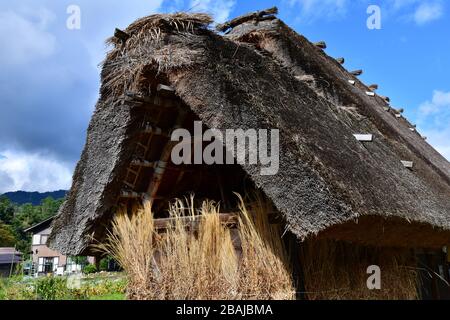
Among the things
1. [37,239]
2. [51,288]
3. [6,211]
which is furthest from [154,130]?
[6,211]

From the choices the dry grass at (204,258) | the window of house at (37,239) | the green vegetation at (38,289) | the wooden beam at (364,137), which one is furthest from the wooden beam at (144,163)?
the window of house at (37,239)

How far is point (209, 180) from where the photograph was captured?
5.24 m

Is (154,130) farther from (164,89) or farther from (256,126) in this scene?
(256,126)

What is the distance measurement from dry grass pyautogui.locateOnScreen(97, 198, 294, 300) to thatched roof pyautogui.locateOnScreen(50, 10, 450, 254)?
54cm

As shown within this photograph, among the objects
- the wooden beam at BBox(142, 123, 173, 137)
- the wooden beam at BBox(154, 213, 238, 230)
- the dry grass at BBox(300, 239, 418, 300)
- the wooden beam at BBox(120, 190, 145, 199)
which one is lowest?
the dry grass at BBox(300, 239, 418, 300)

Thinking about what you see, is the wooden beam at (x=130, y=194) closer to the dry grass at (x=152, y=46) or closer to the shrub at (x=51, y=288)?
the dry grass at (x=152, y=46)

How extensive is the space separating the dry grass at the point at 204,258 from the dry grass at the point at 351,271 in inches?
14.3

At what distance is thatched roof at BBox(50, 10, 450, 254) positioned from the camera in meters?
2.96

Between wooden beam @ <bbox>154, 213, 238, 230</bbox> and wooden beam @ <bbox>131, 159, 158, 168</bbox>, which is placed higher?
wooden beam @ <bbox>131, 159, 158, 168</bbox>

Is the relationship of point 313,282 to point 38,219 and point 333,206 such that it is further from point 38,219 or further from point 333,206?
point 38,219

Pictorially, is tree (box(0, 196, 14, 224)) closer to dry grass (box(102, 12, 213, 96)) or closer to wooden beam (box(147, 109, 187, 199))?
wooden beam (box(147, 109, 187, 199))

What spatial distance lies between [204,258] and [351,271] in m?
1.61

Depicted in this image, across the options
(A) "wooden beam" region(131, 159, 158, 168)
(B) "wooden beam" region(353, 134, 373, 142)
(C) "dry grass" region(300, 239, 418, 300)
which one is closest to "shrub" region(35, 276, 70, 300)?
(A) "wooden beam" region(131, 159, 158, 168)

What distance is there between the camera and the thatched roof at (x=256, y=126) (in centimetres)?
296
